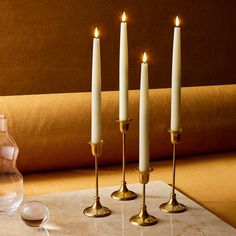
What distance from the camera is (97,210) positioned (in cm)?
122

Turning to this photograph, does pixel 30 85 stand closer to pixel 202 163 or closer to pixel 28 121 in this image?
pixel 28 121

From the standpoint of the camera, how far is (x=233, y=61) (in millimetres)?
2416

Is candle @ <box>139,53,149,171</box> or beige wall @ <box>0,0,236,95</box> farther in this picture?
beige wall @ <box>0,0,236,95</box>

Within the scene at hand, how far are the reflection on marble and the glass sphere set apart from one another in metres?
0.02

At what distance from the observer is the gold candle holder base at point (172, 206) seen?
1.25 meters

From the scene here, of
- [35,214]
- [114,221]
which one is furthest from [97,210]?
[35,214]

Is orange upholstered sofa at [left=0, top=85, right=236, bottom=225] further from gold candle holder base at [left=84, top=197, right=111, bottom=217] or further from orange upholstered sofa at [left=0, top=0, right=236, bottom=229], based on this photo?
gold candle holder base at [left=84, top=197, right=111, bottom=217]

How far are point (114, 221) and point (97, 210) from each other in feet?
0.18

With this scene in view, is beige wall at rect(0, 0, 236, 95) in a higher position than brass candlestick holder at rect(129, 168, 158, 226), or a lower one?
higher

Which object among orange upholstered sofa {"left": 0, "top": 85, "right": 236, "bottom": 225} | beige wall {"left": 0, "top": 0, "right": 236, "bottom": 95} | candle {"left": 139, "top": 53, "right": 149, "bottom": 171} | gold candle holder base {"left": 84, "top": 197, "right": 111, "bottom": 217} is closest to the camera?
candle {"left": 139, "top": 53, "right": 149, "bottom": 171}

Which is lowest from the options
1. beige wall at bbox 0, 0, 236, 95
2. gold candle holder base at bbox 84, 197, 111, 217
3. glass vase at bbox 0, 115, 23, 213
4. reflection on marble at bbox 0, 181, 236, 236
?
reflection on marble at bbox 0, 181, 236, 236

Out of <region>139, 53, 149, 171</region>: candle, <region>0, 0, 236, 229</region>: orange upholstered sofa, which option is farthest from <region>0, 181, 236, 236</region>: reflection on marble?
<region>0, 0, 236, 229</region>: orange upholstered sofa

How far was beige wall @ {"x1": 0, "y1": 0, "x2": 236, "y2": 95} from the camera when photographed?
2.03 metres

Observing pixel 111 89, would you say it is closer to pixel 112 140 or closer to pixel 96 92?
pixel 112 140
